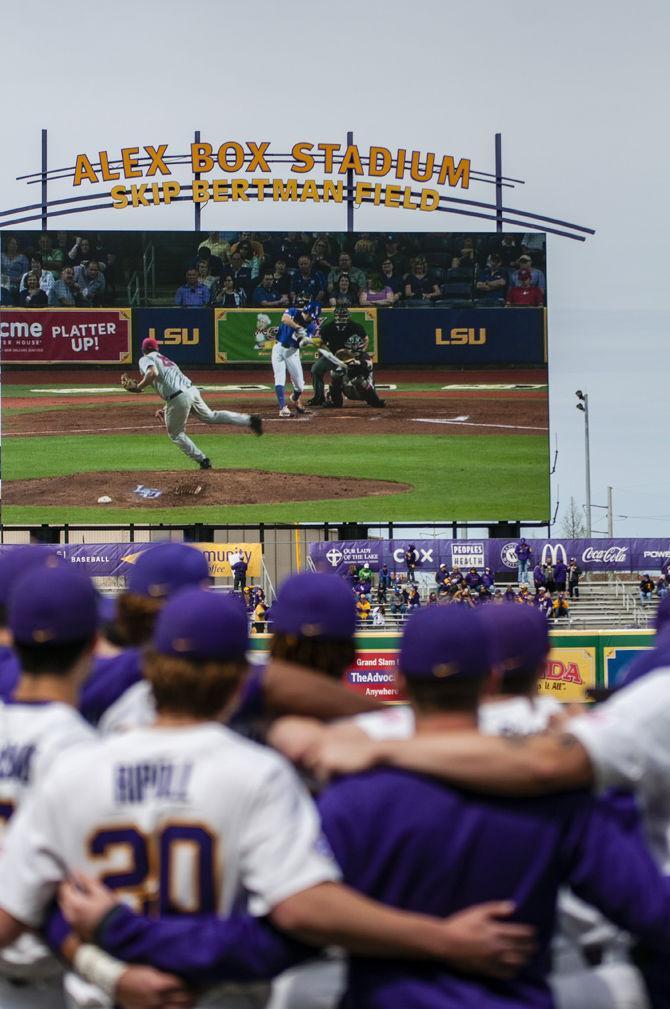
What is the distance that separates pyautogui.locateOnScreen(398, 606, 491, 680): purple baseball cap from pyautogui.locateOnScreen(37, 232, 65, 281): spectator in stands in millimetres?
33704

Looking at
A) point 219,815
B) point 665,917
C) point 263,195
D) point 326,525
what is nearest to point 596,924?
point 665,917

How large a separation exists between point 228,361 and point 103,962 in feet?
107

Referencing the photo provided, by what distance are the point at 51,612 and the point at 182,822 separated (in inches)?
25.1

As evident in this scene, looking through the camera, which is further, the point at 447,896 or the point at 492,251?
the point at 492,251

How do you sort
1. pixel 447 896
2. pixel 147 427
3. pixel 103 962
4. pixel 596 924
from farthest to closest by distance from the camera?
pixel 147 427, pixel 596 924, pixel 103 962, pixel 447 896

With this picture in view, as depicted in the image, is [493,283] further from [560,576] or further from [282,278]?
[560,576]

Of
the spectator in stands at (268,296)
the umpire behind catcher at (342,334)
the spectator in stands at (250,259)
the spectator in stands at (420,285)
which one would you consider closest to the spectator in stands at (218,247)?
the spectator in stands at (250,259)

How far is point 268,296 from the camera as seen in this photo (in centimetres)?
3566

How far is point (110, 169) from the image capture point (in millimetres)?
37312

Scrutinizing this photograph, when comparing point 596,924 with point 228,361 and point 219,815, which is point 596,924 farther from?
point 228,361

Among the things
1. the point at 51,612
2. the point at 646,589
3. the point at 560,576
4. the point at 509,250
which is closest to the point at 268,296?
the point at 509,250

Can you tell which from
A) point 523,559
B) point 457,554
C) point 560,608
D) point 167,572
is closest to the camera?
point 167,572

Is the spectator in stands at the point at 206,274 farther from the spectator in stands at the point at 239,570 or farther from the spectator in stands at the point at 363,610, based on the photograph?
the spectator in stands at the point at 363,610

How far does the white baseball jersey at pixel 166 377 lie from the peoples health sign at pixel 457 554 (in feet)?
17.4
